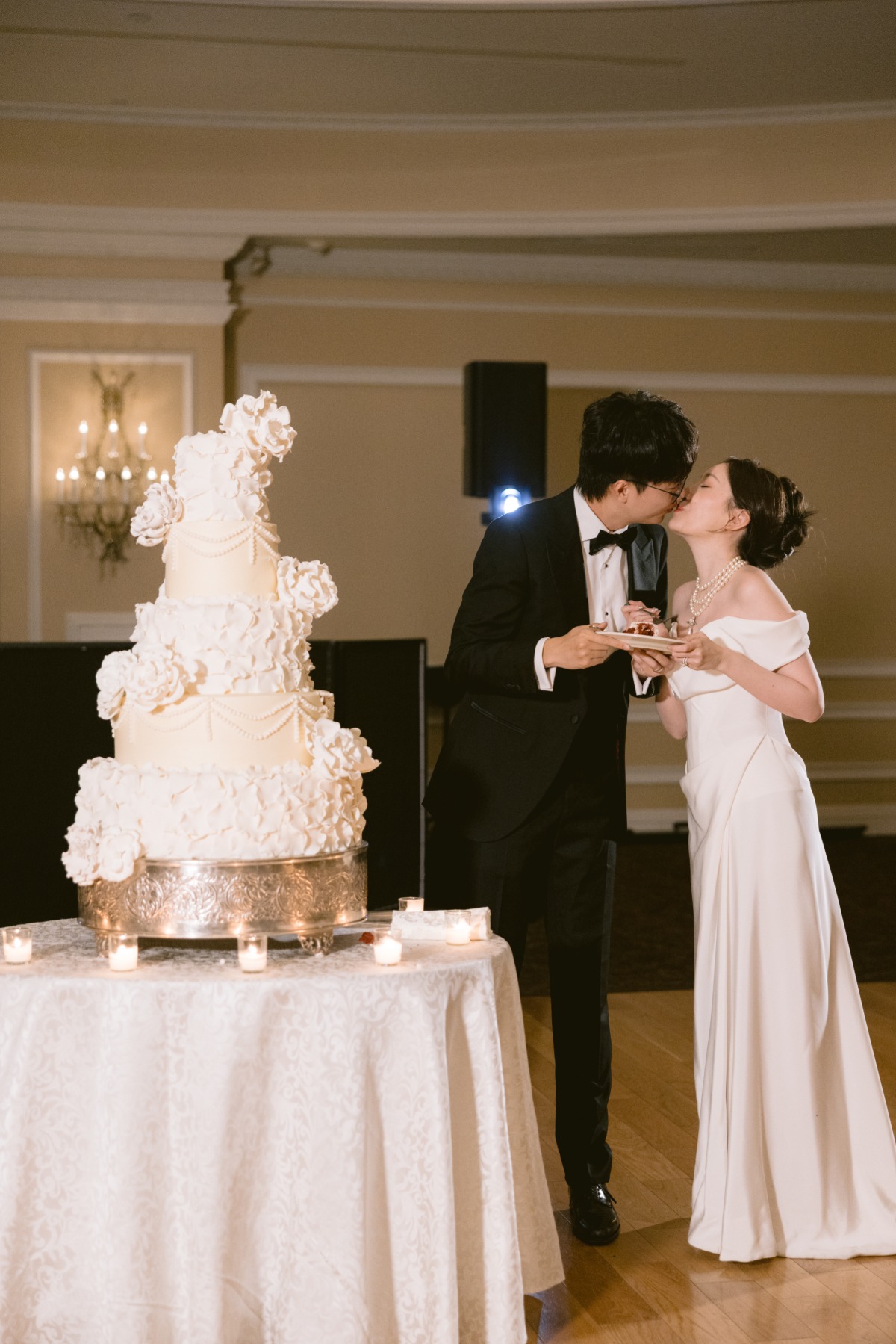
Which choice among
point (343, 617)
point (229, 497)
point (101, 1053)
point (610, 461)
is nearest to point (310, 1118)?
point (101, 1053)

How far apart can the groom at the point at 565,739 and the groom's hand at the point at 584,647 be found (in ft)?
0.22

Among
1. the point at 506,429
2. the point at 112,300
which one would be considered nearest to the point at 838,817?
the point at 506,429

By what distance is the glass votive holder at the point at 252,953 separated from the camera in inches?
88.1

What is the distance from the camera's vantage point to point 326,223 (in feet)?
23.9

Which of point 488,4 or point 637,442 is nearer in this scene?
point 637,442

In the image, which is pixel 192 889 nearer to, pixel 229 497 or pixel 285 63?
pixel 229 497

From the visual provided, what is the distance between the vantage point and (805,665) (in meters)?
3.05

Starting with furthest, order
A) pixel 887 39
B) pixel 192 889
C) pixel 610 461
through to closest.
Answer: pixel 887 39 → pixel 610 461 → pixel 192 889

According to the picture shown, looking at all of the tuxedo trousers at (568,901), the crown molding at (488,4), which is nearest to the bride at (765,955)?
the tuxedo trousers at (568,901)

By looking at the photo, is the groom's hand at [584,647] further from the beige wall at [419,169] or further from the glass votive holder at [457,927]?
the beige wall at [419,169]

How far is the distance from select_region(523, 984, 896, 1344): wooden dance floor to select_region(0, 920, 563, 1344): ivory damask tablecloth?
633 mm

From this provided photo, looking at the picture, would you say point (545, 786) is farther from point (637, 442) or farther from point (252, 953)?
point (252, 953)

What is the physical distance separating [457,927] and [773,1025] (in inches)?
36.2

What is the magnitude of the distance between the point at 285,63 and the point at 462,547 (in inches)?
125
